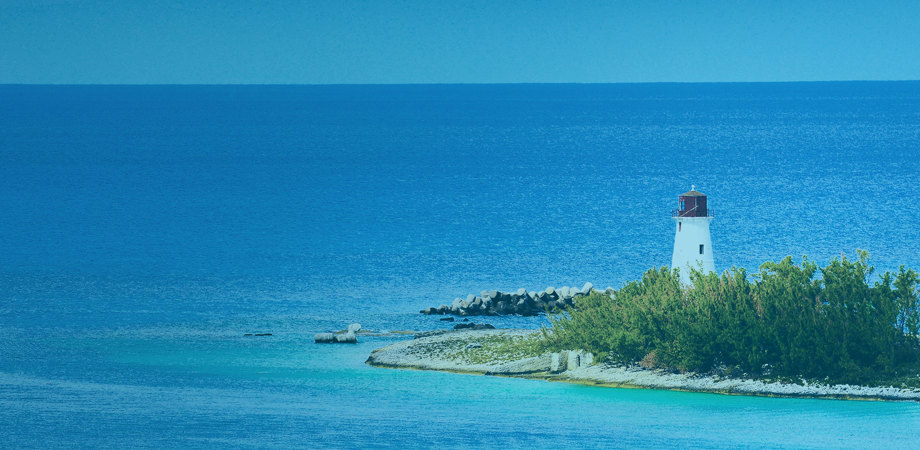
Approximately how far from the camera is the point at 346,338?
57312mm

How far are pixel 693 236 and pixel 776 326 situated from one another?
216 inches

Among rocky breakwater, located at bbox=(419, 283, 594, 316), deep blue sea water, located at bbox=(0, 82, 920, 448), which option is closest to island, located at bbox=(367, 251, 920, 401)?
deep blue sea water, located at bbox=(0, 82, 920, 448)

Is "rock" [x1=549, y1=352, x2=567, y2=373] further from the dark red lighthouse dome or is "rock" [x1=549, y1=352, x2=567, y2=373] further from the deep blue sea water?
the dark red lighthouse dome

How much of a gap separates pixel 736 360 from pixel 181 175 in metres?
121

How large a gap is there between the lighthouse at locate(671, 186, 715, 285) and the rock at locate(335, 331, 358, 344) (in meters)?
14.3

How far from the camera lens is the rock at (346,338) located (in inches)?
2250

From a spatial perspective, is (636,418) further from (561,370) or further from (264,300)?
(264,300)

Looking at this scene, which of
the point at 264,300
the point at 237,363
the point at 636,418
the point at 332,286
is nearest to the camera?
the point at 636,418

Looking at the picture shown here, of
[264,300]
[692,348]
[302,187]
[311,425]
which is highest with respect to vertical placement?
[302,187]

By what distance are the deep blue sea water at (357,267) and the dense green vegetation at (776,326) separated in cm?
155

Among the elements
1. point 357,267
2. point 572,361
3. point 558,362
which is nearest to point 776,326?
point 572,361

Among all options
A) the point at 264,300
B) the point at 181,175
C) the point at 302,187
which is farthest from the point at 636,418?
the point at 181,175

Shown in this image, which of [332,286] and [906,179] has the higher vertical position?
[906,179]

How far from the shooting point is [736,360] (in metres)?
45.9
